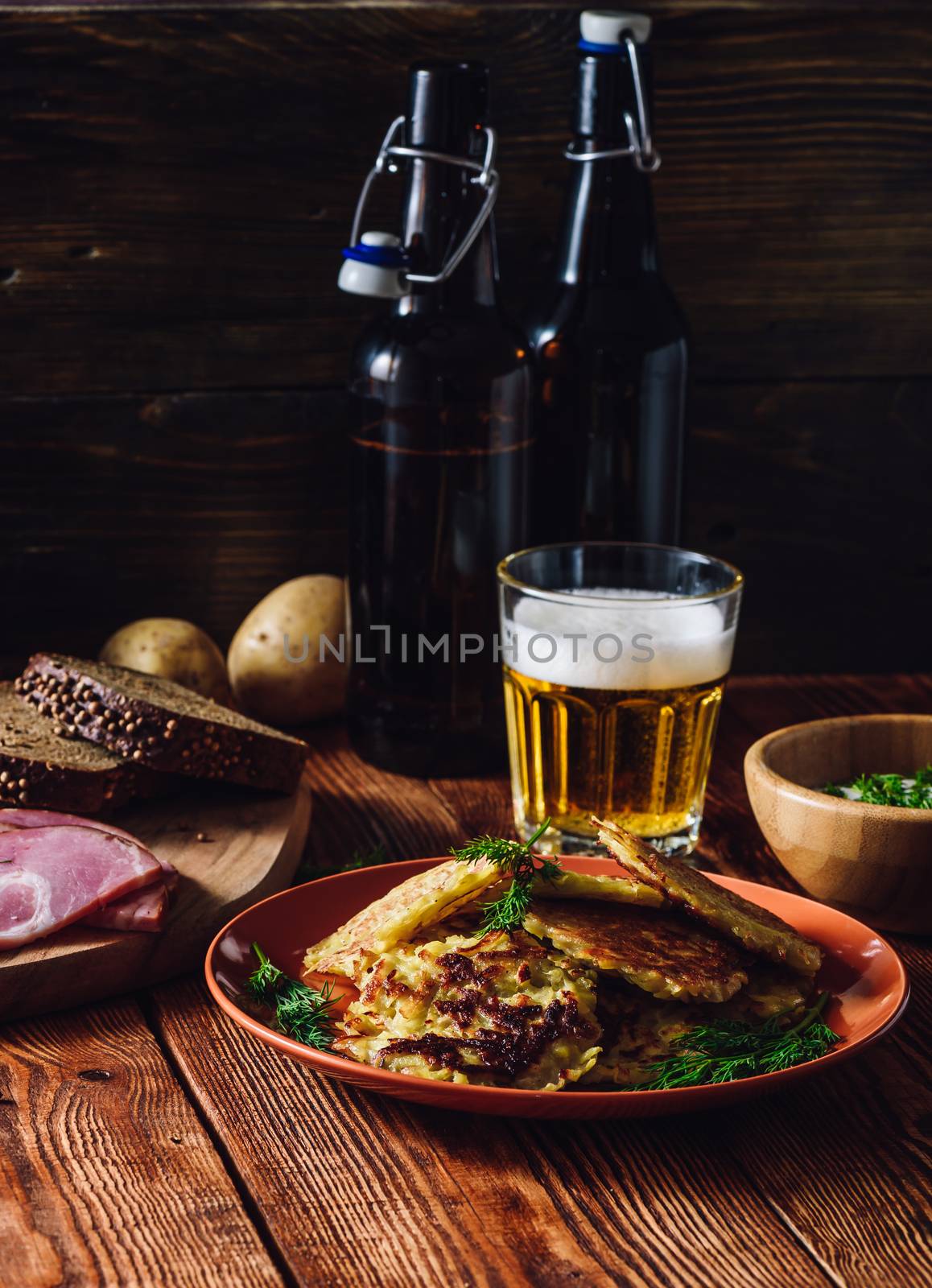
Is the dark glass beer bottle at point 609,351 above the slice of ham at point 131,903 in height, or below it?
above

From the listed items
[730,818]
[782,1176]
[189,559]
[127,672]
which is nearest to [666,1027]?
[782,1176]

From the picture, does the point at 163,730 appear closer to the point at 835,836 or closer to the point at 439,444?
the point at 439,444

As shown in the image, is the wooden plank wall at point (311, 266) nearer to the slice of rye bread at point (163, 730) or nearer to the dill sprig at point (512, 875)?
the slice of rye bread at point (163, 730)

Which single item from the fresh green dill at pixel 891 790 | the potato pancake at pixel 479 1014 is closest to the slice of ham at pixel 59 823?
the potato pancake at pixel 479 1014

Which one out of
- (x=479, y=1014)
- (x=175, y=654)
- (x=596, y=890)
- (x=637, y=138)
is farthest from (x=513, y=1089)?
(x=637, y=138)

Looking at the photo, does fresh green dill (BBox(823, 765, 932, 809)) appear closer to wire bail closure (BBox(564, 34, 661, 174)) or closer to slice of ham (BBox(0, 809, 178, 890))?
slice of ham (BBox(0, 809, 178, 890))

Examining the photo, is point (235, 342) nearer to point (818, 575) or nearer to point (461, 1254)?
point (818, 575)
